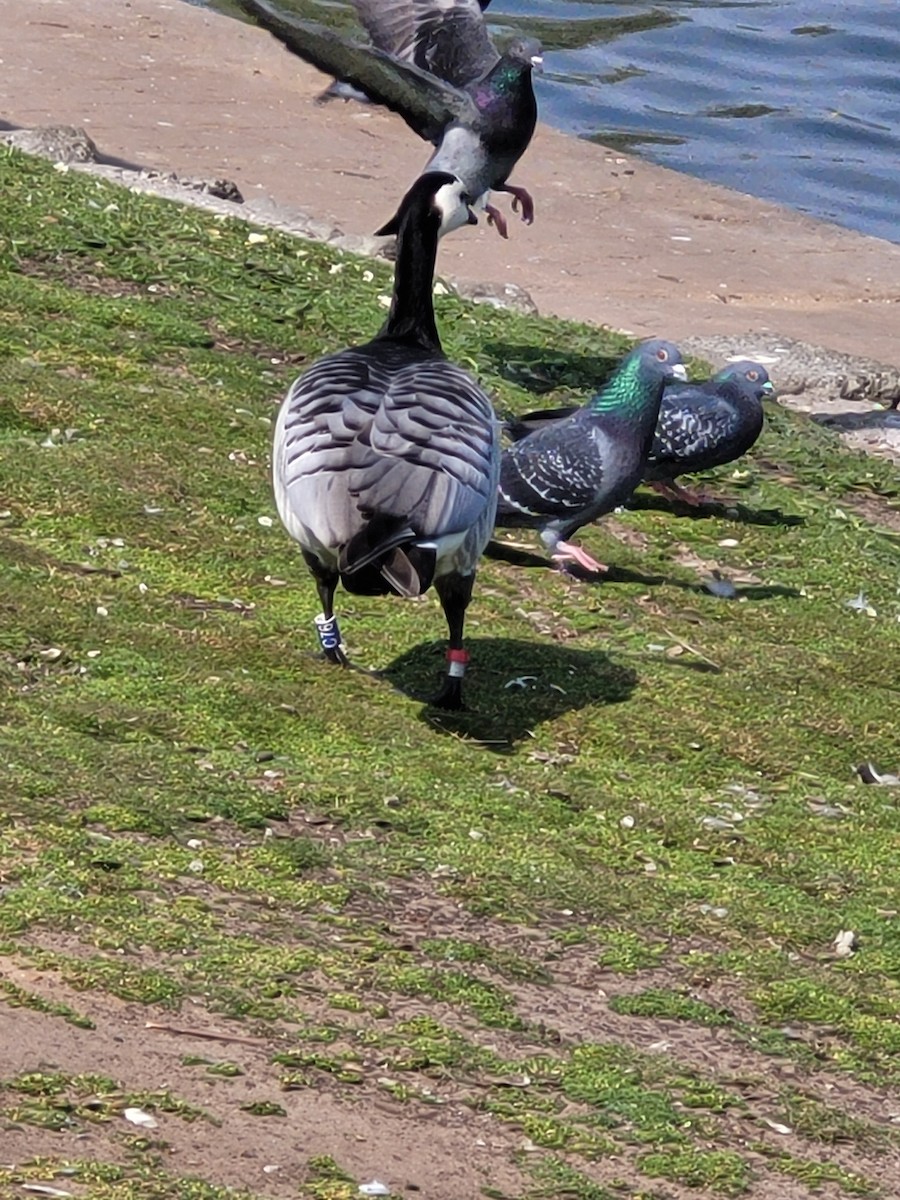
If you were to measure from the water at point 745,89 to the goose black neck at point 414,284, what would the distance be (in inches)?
586

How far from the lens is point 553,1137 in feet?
14.8

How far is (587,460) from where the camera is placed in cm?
866

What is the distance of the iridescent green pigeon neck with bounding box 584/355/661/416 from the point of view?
8.88m

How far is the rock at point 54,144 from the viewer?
15125 millimetres

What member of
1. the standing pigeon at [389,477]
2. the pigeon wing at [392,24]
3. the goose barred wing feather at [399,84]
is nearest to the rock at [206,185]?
the pigeon wing at [392,24]

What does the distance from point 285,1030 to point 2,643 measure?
2.42m

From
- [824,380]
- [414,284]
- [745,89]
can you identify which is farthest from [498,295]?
[745,89]

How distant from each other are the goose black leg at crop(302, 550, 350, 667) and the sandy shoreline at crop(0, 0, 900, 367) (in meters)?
7.44

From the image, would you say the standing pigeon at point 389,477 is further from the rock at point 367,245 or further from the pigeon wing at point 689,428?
the rock at point 367,245

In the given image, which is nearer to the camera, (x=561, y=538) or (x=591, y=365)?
(x=561, y=538)

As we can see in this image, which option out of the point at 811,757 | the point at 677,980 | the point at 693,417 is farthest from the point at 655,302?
the point at 677,980

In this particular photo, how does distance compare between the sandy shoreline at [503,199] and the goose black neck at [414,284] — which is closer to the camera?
the goose black neck at [414,284]

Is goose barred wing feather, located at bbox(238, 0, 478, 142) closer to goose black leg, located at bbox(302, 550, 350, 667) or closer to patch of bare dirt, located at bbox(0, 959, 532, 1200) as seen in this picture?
goose black leg, located at bbox(302, 550, 350, 667)

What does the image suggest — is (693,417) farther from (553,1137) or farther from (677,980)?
(553,1137)
